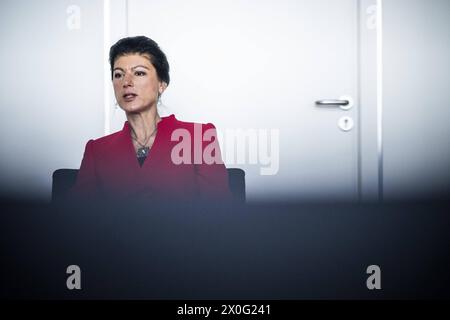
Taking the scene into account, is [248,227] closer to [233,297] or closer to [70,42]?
[233,297]

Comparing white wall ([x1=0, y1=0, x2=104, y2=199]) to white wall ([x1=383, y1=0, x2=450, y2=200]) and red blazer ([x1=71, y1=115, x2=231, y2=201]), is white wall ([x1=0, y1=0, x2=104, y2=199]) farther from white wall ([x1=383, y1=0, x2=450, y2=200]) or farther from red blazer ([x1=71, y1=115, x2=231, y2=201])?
white wall ([x1=383, y1=0, x2=450, y2=200])

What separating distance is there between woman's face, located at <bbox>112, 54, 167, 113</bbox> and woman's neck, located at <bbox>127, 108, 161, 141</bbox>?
0.02 m

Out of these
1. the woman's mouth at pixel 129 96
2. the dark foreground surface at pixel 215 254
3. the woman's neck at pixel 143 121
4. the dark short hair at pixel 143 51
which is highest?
the dark short hair at pixel 143 51

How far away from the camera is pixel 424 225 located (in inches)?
50.3

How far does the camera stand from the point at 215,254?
121 cm

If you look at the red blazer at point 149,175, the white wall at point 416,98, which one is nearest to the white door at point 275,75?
the white wall at point 416,98

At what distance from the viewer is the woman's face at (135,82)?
4.57 ft

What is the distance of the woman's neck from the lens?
1430 mm

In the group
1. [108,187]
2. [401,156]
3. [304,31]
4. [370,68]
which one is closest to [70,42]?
[108,187]

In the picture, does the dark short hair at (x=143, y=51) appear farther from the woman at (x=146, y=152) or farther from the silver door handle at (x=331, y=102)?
the silver door handle at (x=331, y=102)

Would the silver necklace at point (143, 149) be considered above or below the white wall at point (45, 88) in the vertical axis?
below

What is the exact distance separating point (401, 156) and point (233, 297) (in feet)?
3.15

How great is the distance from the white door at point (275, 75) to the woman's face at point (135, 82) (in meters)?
0.30

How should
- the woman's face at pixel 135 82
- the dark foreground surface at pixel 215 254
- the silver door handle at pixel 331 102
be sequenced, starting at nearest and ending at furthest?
the dark foreground surface at pixel 215 254, the woman's face at pixel 135 82, the silver door handle at pixel 331 102
